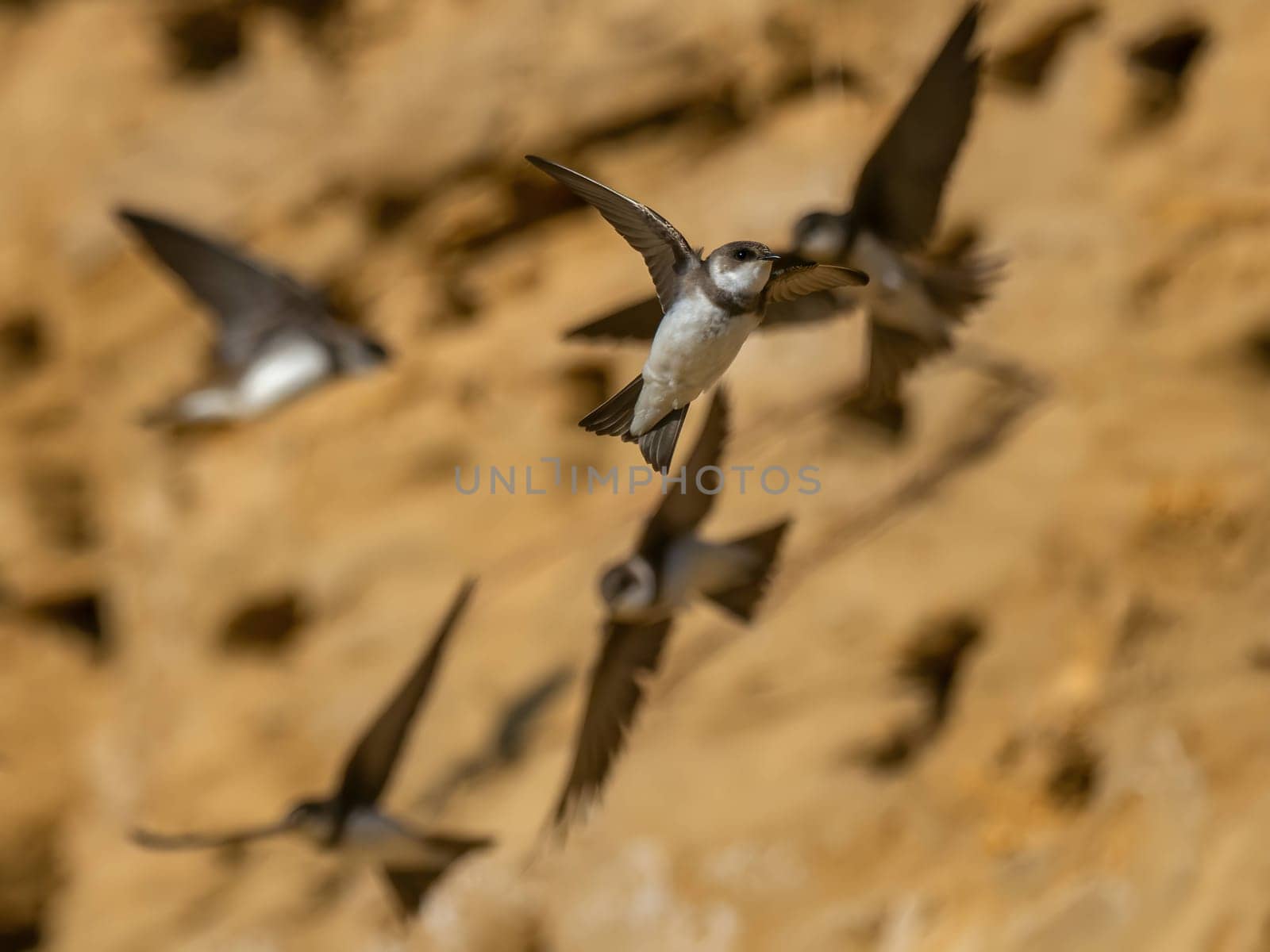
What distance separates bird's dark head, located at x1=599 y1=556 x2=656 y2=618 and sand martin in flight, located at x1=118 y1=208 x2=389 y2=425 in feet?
2.52

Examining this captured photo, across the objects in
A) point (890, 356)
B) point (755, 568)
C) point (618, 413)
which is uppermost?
point (618, 413)

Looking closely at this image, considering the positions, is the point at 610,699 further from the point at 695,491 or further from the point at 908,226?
the point at 908,226

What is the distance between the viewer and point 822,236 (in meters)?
1.20

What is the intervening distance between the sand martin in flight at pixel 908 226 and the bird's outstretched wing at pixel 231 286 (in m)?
1.01

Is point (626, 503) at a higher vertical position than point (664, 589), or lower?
lower

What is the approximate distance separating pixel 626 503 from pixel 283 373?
0.51 metres

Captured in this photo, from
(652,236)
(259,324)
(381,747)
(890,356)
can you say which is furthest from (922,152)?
(259,324)

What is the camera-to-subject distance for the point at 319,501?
2.48 metres

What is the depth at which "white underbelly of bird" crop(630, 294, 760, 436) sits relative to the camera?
0.71m

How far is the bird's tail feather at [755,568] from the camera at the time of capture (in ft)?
4.70

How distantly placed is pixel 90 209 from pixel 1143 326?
1686 millimetres

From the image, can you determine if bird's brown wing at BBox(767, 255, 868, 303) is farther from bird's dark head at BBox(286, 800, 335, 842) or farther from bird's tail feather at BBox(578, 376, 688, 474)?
bird's dark head at BBox(286, 800, 335, 842)

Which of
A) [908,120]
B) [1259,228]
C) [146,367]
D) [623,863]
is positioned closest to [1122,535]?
[1259,228]

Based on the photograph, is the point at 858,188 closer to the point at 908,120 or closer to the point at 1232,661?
the point at 908,120
